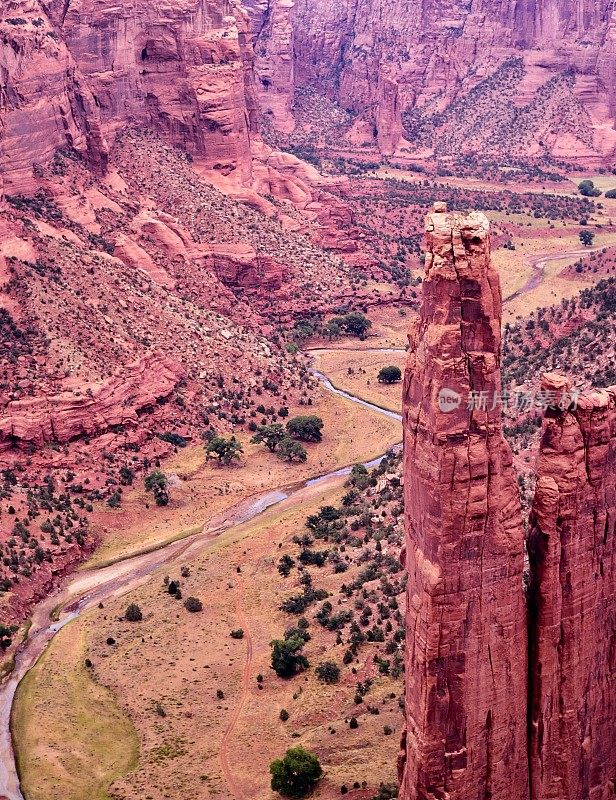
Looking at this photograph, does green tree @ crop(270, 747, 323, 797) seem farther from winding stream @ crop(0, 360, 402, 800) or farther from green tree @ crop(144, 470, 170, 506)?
green tree @ crop(144, 470, 170, 506)

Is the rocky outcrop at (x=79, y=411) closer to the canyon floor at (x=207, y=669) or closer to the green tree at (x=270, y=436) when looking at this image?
the canyon floor at (x=207, y=669)

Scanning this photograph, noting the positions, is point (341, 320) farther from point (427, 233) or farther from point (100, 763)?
point (427, 233)

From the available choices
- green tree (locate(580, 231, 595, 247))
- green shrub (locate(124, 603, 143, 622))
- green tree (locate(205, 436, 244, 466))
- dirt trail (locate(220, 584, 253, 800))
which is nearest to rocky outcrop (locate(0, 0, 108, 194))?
green tree (locate(205, 436, 244, 466))

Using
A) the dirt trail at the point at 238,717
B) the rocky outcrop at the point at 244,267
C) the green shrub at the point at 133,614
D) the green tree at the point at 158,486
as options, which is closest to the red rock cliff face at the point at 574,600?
the dirt trail at the point at 238,717

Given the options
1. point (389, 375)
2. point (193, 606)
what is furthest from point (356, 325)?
point (193, 606)

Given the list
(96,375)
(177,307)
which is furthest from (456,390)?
(177,307)

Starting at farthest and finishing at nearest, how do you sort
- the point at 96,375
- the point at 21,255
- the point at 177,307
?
the point at 177,307 < the point at 21,255 < the point at 96,375

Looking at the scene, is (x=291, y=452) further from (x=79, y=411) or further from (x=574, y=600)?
(x=574, y=600)
